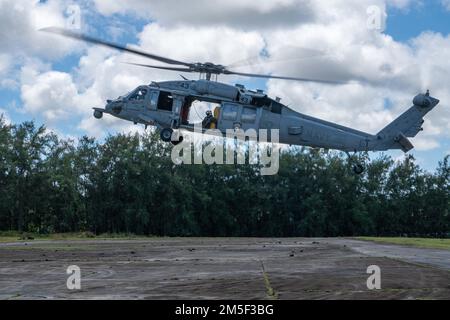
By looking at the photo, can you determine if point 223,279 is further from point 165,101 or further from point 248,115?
point 165,101

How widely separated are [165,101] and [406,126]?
1237cm

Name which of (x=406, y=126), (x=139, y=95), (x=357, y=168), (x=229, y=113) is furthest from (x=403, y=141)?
(x=139, y=95)

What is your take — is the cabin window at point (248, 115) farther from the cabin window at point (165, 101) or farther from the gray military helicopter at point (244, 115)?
the cabin window at point (165, 101)

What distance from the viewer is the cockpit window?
3231 centimetres

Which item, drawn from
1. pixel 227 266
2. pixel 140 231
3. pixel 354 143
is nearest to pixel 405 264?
pixel 227 266

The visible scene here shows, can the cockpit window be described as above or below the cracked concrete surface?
above

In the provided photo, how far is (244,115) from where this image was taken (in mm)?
30922

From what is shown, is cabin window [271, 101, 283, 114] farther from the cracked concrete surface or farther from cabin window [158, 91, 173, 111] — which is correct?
the cracked concrete surface

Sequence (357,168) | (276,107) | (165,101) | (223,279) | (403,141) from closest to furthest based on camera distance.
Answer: (223,279), (357,168), (276,107), (165,101), (403,141)

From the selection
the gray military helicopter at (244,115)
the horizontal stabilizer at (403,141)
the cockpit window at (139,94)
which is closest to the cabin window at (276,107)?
the gray military helicopter at (244,115)

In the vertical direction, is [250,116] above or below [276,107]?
below

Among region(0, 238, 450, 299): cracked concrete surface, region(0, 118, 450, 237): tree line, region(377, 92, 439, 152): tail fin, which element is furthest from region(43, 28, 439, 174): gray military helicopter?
region(0, 118, 450, 237): tree line

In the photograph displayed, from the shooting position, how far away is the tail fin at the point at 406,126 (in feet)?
105
